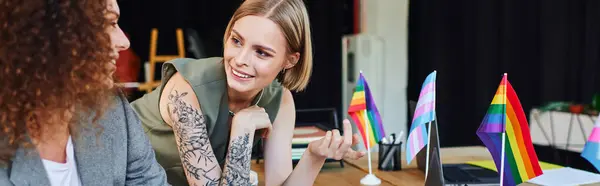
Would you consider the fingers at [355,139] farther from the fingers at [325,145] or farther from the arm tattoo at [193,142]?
the arm tattoo at [193,142]

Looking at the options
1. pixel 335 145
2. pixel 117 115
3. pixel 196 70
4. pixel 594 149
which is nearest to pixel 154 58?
pixel 196 70

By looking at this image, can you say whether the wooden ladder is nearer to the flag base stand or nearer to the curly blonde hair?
the flag base stand

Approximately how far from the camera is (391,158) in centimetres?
198

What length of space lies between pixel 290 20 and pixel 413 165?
74cm

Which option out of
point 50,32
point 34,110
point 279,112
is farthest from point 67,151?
point 279,112

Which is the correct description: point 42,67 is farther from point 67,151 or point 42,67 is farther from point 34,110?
point 67,151

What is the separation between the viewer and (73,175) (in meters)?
1.13

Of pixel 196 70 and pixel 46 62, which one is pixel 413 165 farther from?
pixel 46 62

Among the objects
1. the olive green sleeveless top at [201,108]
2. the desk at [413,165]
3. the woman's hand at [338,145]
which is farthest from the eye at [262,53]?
the desk at [413,165]

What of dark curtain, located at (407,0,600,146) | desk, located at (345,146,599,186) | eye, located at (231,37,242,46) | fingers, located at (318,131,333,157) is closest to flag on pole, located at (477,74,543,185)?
desk, located at (345,146,599,186)

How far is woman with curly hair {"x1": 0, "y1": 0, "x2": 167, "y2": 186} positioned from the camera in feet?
3.09

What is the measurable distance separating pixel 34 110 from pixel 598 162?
1.17m

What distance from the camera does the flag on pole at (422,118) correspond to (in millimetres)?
1621

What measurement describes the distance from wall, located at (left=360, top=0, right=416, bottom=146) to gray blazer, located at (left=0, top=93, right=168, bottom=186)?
405cm
